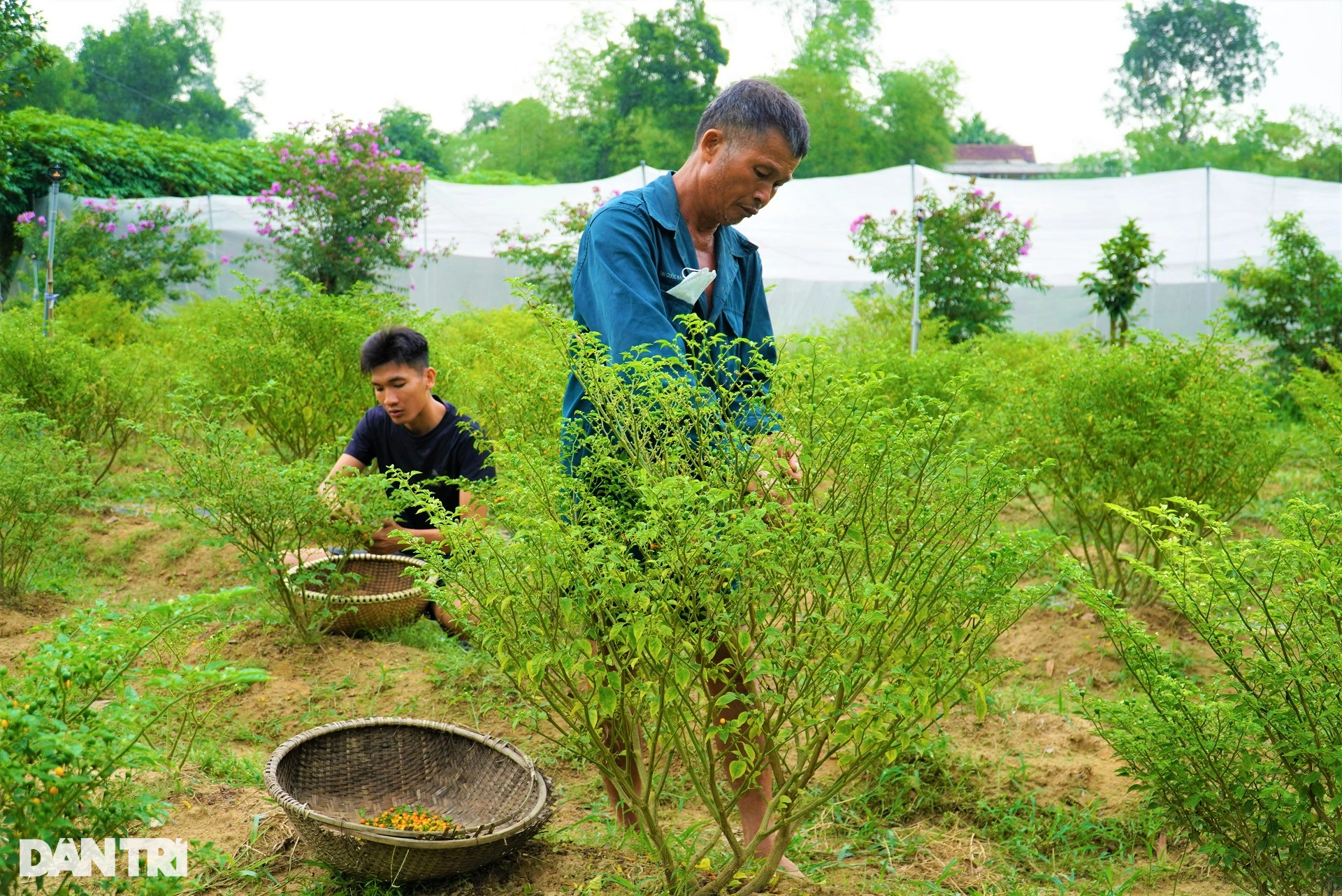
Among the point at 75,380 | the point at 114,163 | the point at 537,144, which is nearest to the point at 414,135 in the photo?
the point at 537,144

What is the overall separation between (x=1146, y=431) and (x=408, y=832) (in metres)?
2.99

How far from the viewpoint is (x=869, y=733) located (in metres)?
1.91

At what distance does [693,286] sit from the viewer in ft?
7.54

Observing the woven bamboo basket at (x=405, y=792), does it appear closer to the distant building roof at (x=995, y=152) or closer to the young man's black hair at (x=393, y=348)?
the young man's black hair at (x=393, y=348)

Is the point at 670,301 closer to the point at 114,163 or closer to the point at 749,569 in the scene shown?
the point at 749,569

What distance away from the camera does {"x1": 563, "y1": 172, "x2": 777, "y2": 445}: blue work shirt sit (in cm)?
215

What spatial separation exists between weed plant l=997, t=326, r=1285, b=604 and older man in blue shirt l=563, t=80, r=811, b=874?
77.7 inches

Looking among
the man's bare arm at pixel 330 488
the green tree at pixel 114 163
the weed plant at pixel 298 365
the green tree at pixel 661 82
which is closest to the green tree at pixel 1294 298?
the weed plant at pixel 298 365

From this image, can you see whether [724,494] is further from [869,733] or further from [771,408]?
[869,733]

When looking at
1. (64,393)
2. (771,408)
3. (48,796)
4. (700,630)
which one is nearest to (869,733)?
(700,630)

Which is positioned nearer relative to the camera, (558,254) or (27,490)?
(27,490)

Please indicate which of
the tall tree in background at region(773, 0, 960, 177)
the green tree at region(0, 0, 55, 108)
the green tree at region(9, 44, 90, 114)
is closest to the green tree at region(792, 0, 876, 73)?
the tall tree in background at region(773, 0, 960, 177)

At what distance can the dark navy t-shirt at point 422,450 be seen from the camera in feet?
13.5

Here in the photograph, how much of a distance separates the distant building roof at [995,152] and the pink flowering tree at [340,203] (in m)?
54.7
